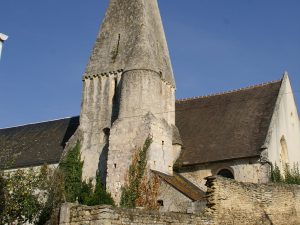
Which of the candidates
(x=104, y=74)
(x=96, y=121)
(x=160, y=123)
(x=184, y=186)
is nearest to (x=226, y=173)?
(x=184, y=186)

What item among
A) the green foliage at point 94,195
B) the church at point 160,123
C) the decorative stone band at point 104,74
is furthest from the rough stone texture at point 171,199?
the decorative stone band at point 104,74

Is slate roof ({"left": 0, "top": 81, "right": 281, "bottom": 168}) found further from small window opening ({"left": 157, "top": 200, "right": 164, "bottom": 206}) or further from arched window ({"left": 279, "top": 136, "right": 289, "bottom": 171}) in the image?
small window opening ({"left": 157, "top": 200, "right": 164, "bottom": 206})

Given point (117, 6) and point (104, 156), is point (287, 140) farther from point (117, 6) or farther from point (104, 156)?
point (117, 6)

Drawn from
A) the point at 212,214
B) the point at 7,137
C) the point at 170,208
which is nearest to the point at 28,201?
the point at 170,208

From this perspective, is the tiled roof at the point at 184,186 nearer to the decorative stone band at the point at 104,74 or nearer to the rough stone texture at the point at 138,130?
the rough stone texture at the point at 138,130

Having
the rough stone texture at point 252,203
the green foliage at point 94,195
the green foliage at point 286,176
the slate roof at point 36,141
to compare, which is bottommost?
the rough stone texture at point 252,203

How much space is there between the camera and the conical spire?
27.2m

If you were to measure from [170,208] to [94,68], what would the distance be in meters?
10.5

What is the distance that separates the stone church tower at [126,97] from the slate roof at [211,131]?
1.23 meters

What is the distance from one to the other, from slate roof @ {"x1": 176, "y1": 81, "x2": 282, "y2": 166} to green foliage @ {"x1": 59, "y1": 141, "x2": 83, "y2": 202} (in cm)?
548

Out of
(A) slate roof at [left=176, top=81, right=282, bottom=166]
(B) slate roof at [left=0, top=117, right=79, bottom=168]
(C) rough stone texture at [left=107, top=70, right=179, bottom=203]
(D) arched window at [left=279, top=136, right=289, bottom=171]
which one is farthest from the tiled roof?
(B) slate roof at [left=0, top=117, right=79, bottom=168]

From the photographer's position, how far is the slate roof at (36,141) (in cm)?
3048

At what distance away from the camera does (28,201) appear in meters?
19.5

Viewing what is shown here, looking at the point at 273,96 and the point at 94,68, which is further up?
the point at 94,68
